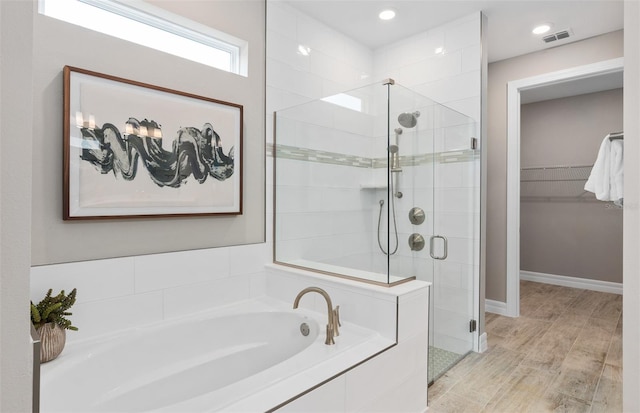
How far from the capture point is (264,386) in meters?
1.40

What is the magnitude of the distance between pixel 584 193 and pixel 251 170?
4625mm

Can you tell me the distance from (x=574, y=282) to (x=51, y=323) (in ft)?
19.0

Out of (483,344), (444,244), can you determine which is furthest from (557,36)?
(483,344)

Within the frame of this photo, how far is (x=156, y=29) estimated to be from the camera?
2.20m

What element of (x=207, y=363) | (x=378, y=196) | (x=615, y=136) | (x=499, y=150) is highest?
(x=499, y=150)

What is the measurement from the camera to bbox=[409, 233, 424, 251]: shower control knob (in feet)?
7.59

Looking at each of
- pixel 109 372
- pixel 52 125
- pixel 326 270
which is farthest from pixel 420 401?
pixel 52 125

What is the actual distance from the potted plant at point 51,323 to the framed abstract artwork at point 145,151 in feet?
1.33

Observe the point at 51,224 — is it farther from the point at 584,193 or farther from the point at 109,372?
the point at 584,193

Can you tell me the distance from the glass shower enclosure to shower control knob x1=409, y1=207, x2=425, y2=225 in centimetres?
1

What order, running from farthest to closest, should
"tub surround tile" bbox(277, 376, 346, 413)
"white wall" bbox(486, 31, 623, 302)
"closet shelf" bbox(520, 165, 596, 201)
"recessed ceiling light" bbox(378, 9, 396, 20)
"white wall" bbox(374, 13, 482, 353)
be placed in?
"closet shelf" bbox(520, 165, 596, 201) → "white wall" bbox(486, 31, 623, 302) → "recessed ceiling light" bbox(378, 9, 396, 20) → "white wall" bbox(374, 13, 482, 353) → "tub surround tile" bbox(277, 376, 346, 413)

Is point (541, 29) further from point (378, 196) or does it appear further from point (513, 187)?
point (378, 196)

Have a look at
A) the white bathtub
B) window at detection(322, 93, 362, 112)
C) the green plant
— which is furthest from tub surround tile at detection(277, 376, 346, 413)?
window at detection(322, 93, 362, 112)

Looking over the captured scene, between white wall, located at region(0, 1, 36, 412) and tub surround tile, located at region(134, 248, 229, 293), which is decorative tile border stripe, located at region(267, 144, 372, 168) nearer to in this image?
tub surround tile, located at region(134, 248, 229, 293)
